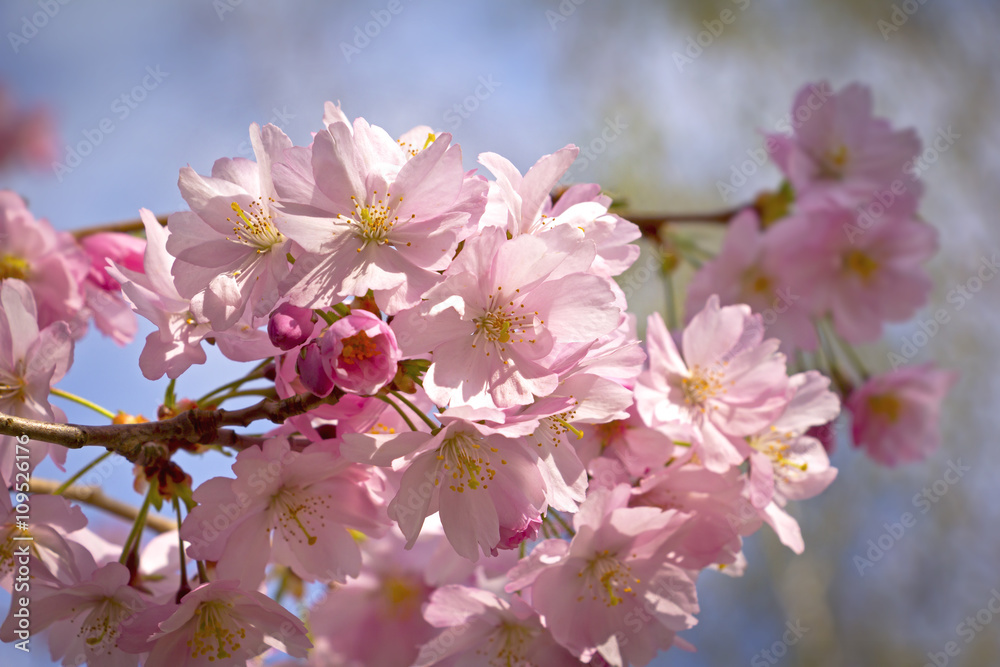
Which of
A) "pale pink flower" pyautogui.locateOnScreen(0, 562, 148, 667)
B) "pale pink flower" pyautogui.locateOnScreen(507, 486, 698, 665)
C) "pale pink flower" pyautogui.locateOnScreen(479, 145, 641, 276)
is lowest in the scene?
"pale pink flower" pyautogui.locateOnScreen(0, 562, 148, 667)

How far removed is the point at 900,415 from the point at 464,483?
3.71 ft

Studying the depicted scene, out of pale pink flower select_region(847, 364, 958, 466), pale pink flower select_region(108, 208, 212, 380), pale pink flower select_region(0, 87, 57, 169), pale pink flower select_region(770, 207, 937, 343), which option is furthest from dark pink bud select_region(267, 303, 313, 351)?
pale pink flower select_region(0, 87, 57, 169)

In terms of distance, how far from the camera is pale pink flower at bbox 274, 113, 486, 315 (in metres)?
0.63

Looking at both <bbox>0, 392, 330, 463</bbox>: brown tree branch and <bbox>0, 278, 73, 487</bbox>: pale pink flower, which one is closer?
<bbox>0, 392, 330, 463</bbox>: brown tree branch

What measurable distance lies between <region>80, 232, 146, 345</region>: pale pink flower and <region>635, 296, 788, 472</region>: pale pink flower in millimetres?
736

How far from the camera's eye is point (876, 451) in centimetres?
141

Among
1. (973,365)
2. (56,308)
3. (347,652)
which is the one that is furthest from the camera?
(973,365)

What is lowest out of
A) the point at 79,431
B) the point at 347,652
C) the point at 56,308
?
the point at 347,652

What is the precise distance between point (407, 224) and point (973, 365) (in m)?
3.68

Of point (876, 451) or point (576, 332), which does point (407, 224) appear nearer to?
point (576, 332)

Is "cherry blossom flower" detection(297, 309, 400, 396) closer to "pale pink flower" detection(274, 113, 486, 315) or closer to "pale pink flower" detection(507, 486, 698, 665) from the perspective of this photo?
"pale pink flower" detection(274, 113, 486, 315)

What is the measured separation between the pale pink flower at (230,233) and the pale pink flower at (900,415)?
3.98 feet

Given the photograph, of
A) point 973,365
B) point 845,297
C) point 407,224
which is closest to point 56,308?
point 407,224

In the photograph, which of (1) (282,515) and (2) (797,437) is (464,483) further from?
(2) (797,437)
